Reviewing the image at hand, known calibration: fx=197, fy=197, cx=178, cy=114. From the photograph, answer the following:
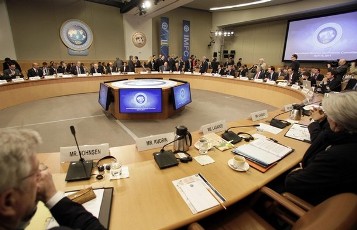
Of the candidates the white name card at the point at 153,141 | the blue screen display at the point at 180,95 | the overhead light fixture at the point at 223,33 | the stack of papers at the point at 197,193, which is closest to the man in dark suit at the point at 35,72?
the blue screen display at the point at 180,95

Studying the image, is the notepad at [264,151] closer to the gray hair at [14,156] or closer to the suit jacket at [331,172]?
Answer: the suit jacket at [331,172]

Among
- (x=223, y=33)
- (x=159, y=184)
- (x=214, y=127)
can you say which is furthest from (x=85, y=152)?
(x=223, y=33)

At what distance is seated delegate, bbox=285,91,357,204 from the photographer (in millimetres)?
1136

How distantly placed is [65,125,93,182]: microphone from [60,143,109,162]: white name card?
0.05 m

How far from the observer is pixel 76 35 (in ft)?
30.5

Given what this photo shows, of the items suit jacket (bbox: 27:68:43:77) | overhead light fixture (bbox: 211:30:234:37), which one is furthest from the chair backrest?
overhead light fixture (bbox: 211:30:234:37)

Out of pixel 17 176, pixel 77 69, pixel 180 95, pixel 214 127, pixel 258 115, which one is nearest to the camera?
pixel 17 176

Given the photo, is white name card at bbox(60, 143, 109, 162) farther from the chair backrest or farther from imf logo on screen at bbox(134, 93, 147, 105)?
imf logo on screen at bbox(134, 93, 147, 105)

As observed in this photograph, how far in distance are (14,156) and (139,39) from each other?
11.3m

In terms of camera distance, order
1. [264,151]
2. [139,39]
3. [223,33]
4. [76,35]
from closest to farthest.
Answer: [264,151], [76,35], [139,39], [223,33]

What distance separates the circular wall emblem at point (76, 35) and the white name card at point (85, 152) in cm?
938

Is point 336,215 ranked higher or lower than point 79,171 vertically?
higher

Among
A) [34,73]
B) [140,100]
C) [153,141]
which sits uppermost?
[34,73]

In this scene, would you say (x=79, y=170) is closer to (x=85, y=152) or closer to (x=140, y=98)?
(x=85, y=152)
